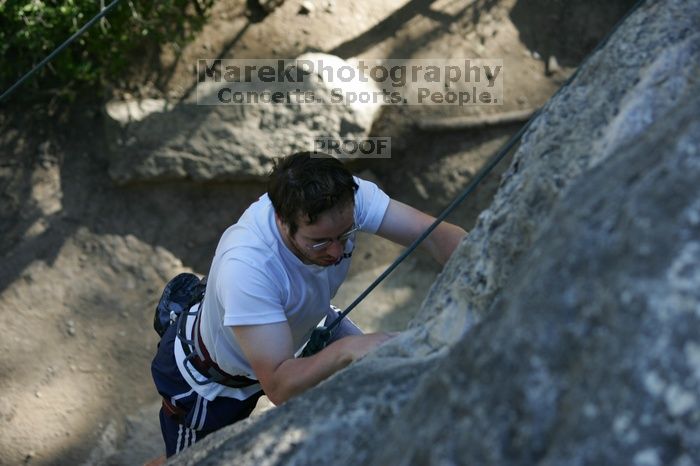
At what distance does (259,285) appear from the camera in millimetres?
2014

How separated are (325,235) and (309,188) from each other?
118 mm

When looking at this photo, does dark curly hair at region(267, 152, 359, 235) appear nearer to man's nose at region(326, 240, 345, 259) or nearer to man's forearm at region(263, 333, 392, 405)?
man's nose at region(326, 240, 345, 259)

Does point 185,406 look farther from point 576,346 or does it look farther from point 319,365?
point 576,346

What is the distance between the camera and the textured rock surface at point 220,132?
434cm

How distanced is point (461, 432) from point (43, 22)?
3.52m

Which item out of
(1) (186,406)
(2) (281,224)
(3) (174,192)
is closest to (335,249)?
(2) (281,224)

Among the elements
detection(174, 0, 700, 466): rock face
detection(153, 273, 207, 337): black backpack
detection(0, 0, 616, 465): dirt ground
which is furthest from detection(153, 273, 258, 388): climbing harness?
detection(0, 0, 616, 465): dirt ground

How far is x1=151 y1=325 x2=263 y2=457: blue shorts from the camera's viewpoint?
7.66ft

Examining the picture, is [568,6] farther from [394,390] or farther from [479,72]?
[394,390]

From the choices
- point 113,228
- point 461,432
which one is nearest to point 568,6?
point 113,228

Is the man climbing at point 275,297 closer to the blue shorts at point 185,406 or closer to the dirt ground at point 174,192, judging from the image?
the blue shorts at point 185,406

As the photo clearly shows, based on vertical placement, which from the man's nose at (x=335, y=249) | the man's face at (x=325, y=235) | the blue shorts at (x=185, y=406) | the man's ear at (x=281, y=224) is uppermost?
the man's ear at (x=281, y=224)

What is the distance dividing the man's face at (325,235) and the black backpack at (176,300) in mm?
504


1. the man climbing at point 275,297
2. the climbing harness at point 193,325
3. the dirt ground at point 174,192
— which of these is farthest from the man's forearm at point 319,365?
the dirt ground at point 174,192
